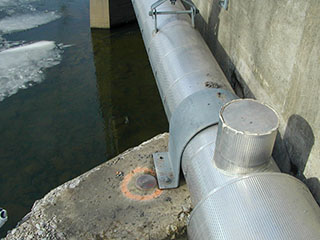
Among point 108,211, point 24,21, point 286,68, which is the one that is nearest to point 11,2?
point 24,21

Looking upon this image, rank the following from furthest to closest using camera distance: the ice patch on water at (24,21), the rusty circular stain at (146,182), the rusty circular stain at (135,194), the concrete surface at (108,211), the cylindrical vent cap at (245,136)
Result: the ice patch on water at (24,21) < the rusty circular stain at (146,182) < the rusty circular stain at (135,194) < the concrete surface at (108,211) < the cylindrical vent cap at (245,136)

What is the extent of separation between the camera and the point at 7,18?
1199 cm

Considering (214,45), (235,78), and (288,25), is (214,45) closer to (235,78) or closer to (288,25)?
(235,78)

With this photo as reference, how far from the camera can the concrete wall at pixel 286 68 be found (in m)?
2.86

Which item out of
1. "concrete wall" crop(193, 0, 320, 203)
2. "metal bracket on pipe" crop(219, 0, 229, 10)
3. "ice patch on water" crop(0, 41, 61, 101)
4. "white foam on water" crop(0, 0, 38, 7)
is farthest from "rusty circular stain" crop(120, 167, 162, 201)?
"white foam on water" crop(0, 0, 38, 7)

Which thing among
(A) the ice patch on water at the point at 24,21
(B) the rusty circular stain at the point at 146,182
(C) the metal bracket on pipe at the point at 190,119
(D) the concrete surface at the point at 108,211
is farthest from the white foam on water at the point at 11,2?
(C) the metal bracket on pipe at the point at 190,119

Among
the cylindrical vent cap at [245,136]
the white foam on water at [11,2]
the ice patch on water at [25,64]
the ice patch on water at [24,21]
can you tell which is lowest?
the ice patch on water at [25,64]

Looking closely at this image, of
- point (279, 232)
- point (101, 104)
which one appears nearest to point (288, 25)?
point (279, 232)

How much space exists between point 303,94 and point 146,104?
5.44 meters

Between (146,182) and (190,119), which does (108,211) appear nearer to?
(146,182)

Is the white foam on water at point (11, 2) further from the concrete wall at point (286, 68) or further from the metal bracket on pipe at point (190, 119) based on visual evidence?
the metal bracket on pipe at point (190, 119)

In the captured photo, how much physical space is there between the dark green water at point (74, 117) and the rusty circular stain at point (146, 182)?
2876mm

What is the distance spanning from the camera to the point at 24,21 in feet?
38.9

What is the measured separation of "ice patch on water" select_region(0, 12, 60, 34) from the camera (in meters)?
11.4
